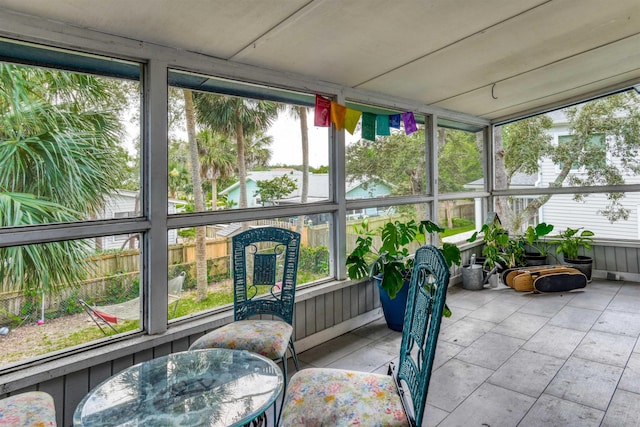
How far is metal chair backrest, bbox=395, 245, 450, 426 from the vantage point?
1136 millimetres

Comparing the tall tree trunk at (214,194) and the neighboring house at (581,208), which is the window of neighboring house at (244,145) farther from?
the neighboring house at (581,208)

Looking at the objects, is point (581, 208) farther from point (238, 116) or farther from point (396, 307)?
point (238, 116)

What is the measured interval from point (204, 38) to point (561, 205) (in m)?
4.96

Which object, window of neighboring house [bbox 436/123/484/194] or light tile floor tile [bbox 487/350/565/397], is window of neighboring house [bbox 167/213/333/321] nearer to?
light tile floor tile [bbox 487/350/565/397]

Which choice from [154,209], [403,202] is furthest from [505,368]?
[154,209]

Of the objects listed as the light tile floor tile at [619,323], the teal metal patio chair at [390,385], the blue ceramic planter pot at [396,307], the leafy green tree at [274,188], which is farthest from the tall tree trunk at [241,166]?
the light tile floor tile at [619,323]

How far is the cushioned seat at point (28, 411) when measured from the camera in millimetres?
1225

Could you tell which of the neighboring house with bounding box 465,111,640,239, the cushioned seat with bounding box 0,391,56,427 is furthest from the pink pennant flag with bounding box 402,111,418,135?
the cushioned seat with bounding box 0,391,56,427

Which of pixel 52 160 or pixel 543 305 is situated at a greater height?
pixel 52 160

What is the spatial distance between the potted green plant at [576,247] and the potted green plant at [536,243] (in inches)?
9.4

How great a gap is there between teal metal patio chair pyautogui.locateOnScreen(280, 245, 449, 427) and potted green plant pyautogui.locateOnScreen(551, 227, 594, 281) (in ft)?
13.9

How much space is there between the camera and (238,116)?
2531 mm

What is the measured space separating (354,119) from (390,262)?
124 centimetres

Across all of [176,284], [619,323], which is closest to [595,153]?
[619,323]
